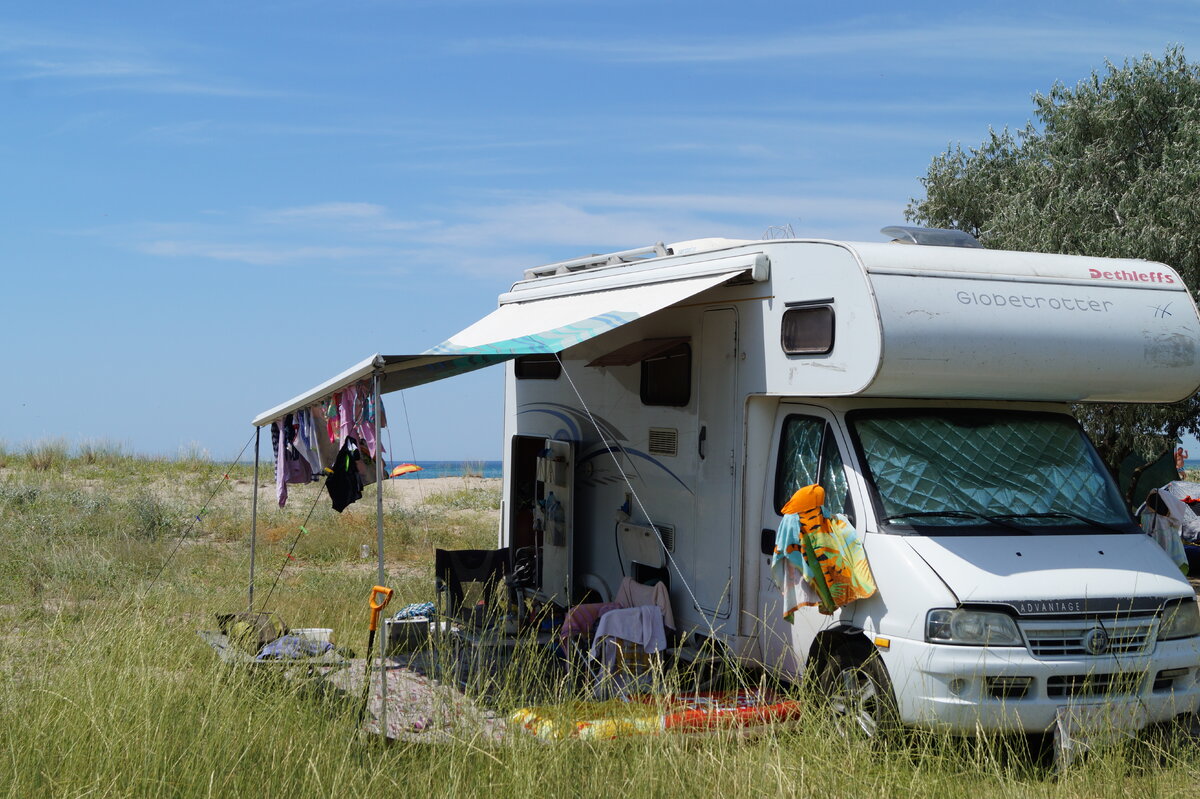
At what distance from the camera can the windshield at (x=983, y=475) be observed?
6055 mm

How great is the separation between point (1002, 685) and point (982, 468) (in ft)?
4.36

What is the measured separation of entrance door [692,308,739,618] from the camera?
6984mm

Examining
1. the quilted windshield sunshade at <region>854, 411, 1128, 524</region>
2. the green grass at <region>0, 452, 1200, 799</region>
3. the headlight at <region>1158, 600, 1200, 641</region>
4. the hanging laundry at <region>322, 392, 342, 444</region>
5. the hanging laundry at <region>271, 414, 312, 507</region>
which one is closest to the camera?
the green grass at <region>0, 452, 1200, 799</region>

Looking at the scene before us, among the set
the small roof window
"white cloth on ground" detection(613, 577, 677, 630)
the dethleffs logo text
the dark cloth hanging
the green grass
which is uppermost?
the dethleffs logo text

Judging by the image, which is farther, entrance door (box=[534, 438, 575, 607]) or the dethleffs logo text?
entrance door (box=[534, 438, 575, 607])

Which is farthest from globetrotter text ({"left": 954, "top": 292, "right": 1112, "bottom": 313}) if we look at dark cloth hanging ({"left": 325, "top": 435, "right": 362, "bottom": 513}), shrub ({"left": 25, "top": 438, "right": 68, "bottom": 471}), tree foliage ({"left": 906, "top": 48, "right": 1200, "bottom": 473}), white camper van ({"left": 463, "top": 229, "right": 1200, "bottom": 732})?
shrub ({"left": 25, "top": 438, "right": 68, "bottom": 471})

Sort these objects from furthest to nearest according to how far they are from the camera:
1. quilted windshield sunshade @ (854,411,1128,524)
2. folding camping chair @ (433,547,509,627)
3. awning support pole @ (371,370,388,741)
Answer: folding camping chair @ (433,547,509,627), quilted windshield sunshade @ (854,411,1128,524), awning support pole @ (371,370,388,741)

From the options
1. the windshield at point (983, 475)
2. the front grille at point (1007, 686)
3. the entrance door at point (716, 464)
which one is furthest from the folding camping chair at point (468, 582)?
the front grille at point (1007, 686)

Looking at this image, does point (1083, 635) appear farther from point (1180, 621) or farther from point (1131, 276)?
point (1131, 276)

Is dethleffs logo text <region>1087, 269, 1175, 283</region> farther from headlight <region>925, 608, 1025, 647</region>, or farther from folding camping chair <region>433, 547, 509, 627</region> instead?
folding camping chair <region>433, 547, 509, 627</region>

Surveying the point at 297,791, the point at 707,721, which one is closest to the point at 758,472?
the point at 707,721

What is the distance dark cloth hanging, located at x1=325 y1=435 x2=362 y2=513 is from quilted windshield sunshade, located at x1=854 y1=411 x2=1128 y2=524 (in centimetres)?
336

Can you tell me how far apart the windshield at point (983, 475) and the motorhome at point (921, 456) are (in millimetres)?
14

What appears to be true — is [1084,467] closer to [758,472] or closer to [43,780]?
[758,472]
